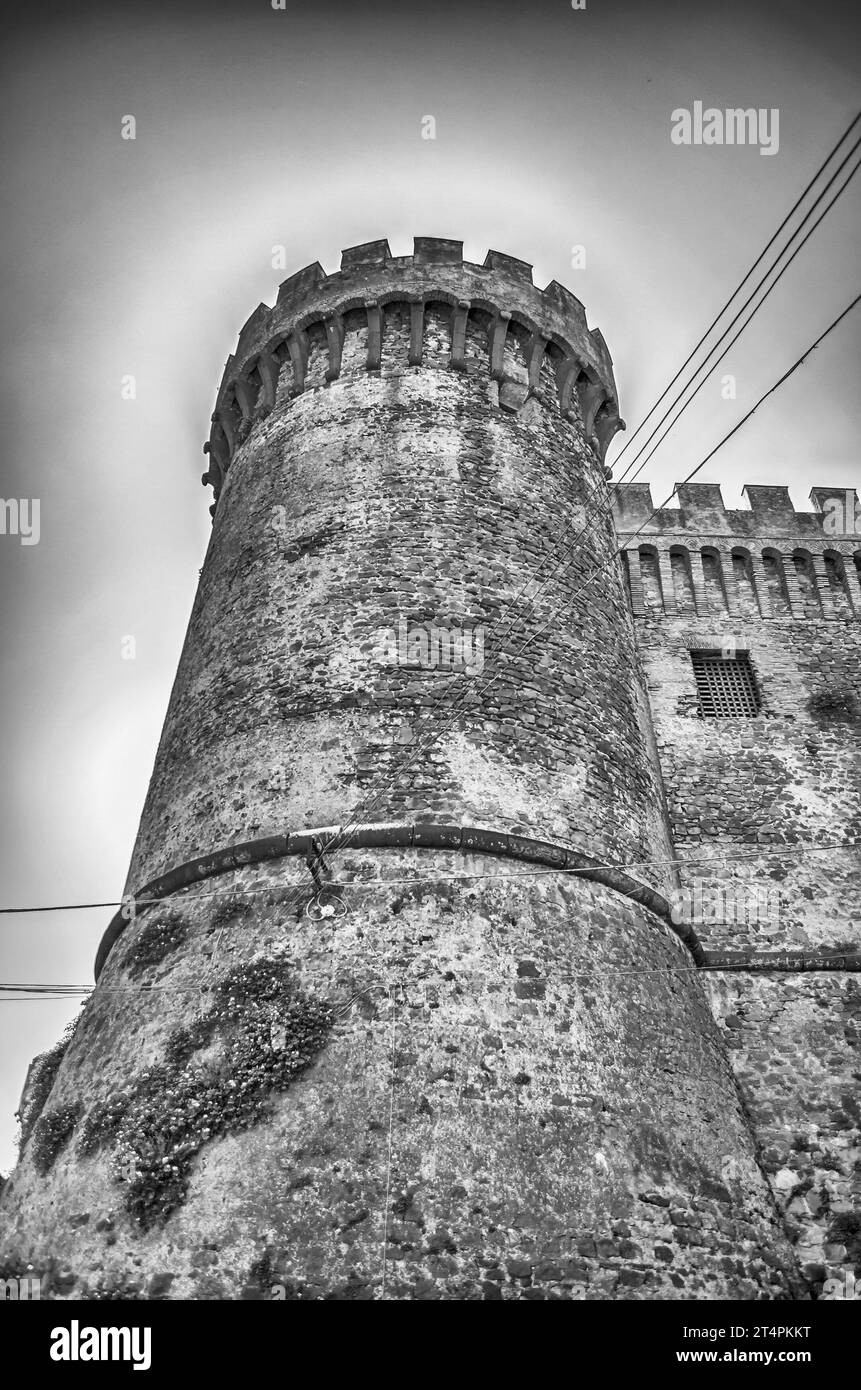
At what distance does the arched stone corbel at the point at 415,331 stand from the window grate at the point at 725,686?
5.19m

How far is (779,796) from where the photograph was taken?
11477mm

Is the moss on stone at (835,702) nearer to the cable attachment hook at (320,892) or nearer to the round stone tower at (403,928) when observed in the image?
the round stone tower at (403,928)

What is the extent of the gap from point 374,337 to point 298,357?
3.40ft

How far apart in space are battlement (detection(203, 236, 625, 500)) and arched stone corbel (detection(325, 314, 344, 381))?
0.04ft

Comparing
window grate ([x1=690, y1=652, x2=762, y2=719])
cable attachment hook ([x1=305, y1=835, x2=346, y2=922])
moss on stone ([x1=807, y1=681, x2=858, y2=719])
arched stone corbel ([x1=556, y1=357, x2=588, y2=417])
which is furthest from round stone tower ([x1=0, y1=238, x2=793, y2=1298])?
moss on stone ([x1=807, y1=681, x2=858, y2=719])

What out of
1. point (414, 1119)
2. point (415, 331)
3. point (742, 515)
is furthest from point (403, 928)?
point (742, 515)

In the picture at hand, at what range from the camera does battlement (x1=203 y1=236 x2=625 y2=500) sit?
11867 mm

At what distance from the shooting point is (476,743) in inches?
338

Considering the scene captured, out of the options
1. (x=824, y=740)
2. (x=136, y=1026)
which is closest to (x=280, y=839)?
(x=136, y=1026)

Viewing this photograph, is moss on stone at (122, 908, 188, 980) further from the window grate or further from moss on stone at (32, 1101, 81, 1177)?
the window grate

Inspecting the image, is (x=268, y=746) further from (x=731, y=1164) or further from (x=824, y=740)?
(x=824, y=740)

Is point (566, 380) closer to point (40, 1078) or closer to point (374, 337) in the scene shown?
point (374, 337)

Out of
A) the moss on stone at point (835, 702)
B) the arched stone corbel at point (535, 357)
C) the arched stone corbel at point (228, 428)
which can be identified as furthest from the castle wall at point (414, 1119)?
the arched stone corbel at point (228, 428)
